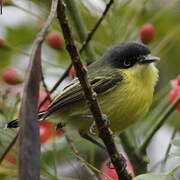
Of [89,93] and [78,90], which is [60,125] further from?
[89,93]

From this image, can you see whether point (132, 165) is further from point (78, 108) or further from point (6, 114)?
point (6, 114)

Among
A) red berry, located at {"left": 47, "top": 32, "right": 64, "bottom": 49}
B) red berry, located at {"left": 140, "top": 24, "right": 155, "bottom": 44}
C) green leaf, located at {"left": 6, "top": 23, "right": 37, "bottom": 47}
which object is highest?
green leaf, located at {"left": 6, "top": 23, "right": 37, "bottom": 47}

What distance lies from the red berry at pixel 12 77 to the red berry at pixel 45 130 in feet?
1.18

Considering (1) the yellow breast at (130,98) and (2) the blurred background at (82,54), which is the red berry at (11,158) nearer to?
(2) the blurred background at (82,54)

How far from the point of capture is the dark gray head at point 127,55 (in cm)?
363

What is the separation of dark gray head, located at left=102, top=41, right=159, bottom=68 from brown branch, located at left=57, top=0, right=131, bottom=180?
1.39 metres

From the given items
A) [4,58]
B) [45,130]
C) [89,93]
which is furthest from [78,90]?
[4,58]

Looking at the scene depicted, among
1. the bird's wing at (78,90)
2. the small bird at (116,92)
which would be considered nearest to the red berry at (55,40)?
the small bird at (116,92)

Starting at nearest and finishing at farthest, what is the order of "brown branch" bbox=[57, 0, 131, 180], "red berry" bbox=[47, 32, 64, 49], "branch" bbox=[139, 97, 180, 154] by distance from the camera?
"brown branch" bbox=[57, 0, 131, 180] → "branch" bbox=[139, 97, 180, 154] → "red berry" bbox=[47, 32, 64, 49]

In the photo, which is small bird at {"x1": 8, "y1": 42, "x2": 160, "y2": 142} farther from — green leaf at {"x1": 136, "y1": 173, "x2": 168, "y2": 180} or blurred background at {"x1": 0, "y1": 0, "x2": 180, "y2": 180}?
green leaf at {"x1": 136, "y1": 173, "x2": 168, "y2": 180}

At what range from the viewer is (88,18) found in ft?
12.5

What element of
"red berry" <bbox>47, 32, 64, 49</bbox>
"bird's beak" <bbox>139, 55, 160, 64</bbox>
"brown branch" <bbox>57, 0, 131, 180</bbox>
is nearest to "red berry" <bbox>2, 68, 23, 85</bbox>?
"red berry" <bbox>47, 32, 64, 49</bbox>

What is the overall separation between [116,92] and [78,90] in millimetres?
320

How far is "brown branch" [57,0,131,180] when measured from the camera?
129 centimetres
